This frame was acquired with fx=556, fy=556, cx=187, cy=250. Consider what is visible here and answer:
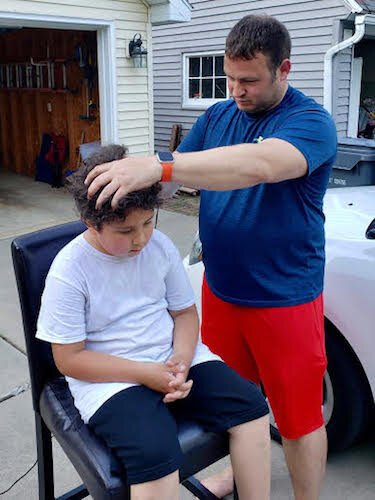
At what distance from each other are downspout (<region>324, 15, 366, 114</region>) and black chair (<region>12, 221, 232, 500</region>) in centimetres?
660

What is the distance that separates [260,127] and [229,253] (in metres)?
0.40

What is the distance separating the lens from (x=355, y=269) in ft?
6.72

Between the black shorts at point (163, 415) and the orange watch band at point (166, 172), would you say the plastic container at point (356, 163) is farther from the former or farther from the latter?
the orange watch band at point (166, 172)

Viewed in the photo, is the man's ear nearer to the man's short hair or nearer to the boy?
the man's short hair

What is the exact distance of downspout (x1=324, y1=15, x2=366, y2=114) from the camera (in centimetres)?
741

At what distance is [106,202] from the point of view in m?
1.35

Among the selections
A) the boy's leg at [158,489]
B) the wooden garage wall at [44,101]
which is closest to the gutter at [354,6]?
the wooden garage wall at [44,101]

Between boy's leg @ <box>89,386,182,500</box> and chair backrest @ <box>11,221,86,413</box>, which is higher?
chair backrest @ <box>11,221,86,413</box>

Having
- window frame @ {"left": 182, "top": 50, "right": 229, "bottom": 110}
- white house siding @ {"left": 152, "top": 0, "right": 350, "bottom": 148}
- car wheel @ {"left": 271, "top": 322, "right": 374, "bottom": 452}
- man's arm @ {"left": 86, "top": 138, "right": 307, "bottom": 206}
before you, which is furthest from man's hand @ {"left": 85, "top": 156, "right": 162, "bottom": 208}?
window frame @ {"left": 182, "top": 50, "right": 229, "bottom": 110}

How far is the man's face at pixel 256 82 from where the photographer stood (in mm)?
1562

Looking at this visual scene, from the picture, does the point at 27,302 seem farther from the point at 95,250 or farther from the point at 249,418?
the point at 249,418

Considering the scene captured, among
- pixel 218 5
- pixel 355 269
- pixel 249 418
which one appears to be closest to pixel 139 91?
pixel 218 5

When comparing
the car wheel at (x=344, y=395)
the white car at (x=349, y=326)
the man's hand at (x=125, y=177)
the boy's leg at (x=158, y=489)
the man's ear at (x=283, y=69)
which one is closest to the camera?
the man's hand at (x=125, y=177)

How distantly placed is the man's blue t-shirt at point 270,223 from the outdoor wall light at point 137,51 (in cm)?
599
